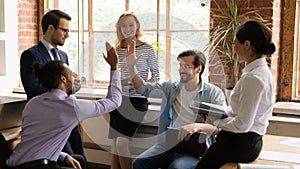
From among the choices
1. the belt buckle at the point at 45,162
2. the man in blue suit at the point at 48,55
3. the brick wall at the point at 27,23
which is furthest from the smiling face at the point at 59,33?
the brick wall at the point at 27,23

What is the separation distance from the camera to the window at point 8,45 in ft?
12.8

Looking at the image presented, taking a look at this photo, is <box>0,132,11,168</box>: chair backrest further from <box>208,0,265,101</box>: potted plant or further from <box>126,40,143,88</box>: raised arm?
<box>208,0,265,101</box>: potted plant

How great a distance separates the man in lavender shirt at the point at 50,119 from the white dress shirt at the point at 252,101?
2.51ft

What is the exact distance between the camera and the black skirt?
9.52 feet

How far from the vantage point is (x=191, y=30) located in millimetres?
3355

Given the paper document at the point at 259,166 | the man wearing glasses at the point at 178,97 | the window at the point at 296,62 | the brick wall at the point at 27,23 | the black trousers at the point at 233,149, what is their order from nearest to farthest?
the paper document at the point at 259,166 → the black trousers at the point at 233,149 → the man wearing glasses at the point at 178,97 → the window at the point at 296,62 → the brick wall at the point at 27,23

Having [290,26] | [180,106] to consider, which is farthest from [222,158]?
[290,26]

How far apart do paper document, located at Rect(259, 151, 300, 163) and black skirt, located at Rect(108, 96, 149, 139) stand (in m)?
1.06

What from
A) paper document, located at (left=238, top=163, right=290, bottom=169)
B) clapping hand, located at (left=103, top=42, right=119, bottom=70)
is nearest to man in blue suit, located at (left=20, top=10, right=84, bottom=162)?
clapping hand, located at (left=103, top=42, right=119, bottom=70)

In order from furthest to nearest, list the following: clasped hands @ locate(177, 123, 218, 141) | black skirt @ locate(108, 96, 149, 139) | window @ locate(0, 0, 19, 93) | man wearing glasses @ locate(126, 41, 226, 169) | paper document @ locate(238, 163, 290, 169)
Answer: window @ locate(0, 0, 19, 93), black skirt @ locate(108, 96, 149, 139), man wearing glasses @ locate(126, 41, 226, 169), clasped hands @ locate(177, 123, 218, 141), paper document @ locate(238, 163, 290, 169)

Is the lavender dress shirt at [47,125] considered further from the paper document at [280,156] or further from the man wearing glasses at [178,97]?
the paper document at [280,156]

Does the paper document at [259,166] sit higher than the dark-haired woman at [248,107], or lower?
lower

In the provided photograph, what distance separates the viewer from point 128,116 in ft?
9.99

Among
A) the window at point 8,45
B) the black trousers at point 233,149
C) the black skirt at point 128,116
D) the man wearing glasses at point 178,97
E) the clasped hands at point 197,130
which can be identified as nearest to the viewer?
the black trousers at point 233,149
